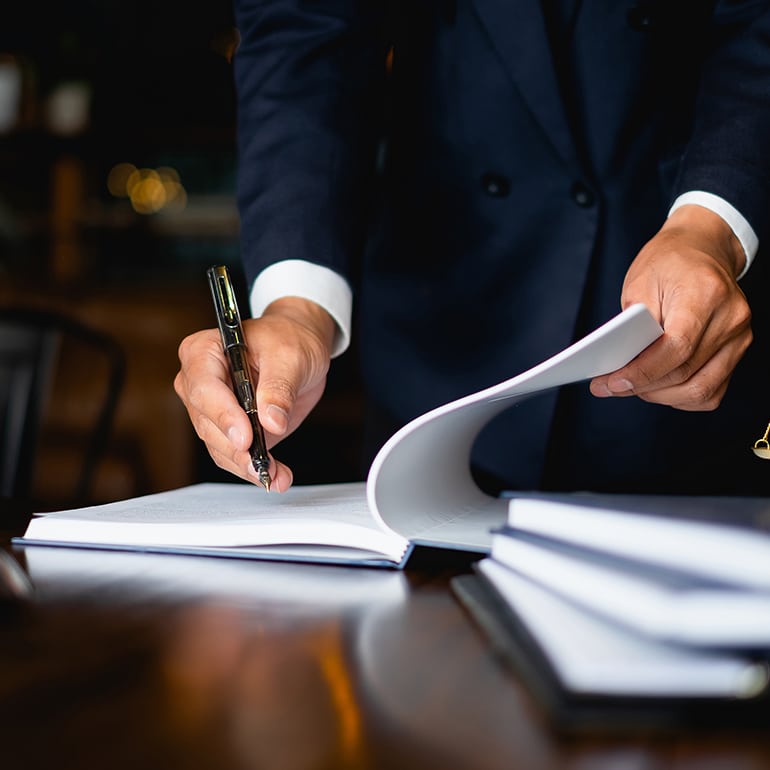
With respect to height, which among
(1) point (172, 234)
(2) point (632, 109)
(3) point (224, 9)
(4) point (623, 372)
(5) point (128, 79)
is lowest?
(1) point (172, 234)

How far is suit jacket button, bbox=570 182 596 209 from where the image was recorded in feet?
3.24

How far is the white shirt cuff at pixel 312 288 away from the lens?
3.00ft

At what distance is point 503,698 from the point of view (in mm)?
371

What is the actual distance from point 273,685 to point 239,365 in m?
0.38

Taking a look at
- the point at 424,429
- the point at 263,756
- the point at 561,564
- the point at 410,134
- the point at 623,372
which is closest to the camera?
the point at 263,756

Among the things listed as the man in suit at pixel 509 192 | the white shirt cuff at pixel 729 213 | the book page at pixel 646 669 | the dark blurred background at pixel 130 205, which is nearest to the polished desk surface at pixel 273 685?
the book page at pixel 646 669

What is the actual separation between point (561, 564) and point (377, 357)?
0.75 metres

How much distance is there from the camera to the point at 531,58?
0.97 metres

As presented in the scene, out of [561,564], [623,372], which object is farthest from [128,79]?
[561,564]

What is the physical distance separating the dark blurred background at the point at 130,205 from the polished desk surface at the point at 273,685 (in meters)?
2.14

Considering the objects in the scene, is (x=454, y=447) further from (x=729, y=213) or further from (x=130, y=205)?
(x=130, y=205)

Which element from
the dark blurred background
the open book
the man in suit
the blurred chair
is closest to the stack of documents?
the open book

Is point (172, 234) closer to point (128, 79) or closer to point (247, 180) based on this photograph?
point (128, 79)

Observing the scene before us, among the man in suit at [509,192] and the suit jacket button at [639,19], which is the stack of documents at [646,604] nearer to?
the man in suit at [509,192]
